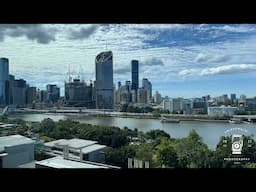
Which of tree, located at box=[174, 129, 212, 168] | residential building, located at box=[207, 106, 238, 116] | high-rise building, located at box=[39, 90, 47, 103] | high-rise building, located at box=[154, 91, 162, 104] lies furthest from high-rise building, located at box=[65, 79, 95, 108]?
residential building, located at box=[207, 106, 238, 116]

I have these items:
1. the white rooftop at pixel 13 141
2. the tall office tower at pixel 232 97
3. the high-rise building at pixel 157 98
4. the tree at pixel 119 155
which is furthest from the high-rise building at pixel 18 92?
the tall office tower at pixel 232 97

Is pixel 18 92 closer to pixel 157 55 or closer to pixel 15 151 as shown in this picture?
pixel 15 151

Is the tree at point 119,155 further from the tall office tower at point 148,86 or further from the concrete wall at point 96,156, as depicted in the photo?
the tall office tower at point 148,86

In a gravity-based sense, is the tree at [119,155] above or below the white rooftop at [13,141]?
below

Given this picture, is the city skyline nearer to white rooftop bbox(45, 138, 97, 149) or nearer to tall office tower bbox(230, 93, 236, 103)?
tall office tower bbox(230, 93, 236, 103)

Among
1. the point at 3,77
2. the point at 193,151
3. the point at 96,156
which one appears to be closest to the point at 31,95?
the point at 3,77
